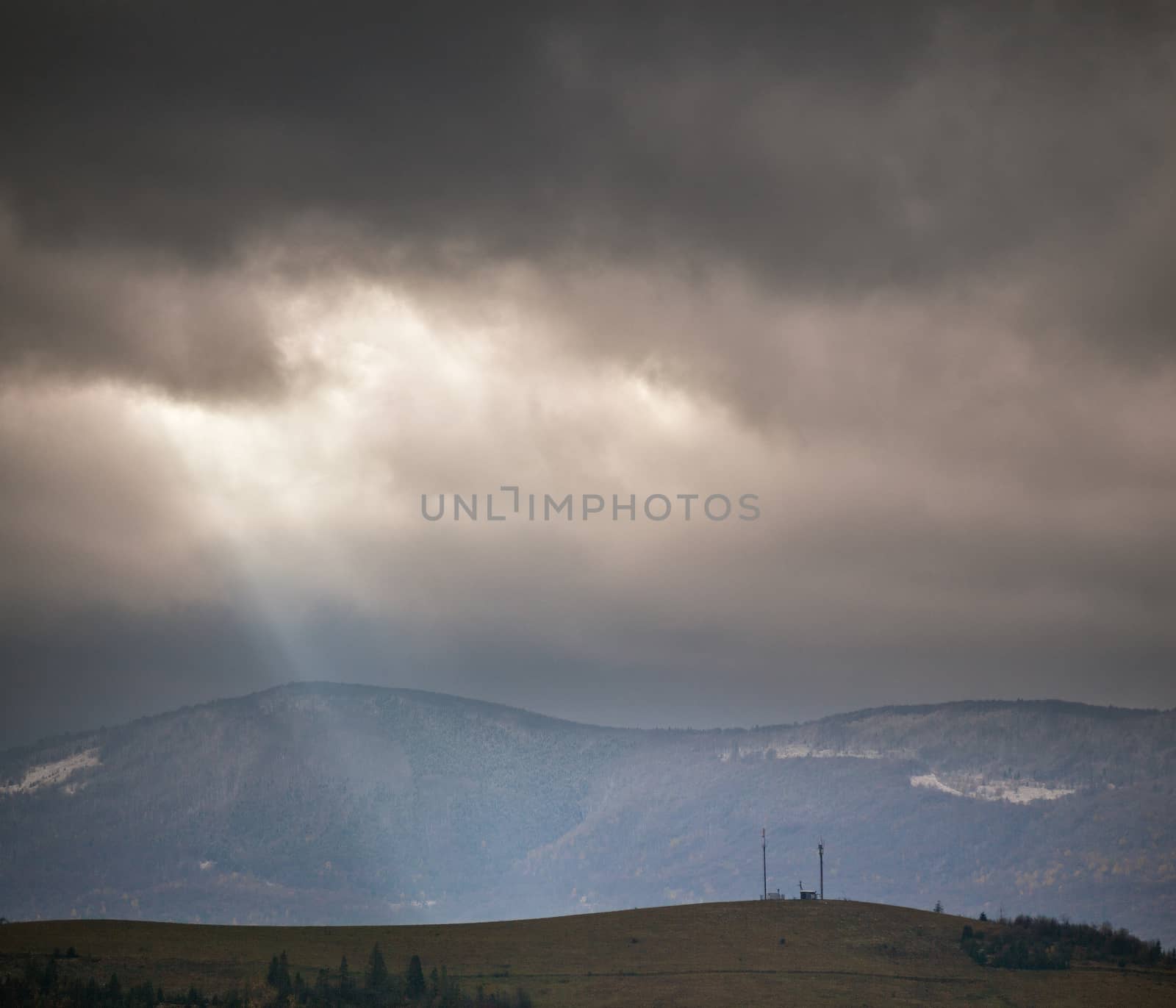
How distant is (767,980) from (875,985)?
1365 cm

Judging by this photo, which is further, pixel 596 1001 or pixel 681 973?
pixel 681 973

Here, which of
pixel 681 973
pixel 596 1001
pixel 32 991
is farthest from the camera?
pixel 681 973

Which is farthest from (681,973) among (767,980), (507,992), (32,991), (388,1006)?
(32,991)

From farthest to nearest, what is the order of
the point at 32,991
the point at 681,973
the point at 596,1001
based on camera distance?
the point at 681,973 → the point at 596,1001 → the point at 32,991

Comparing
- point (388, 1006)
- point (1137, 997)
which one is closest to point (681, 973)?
point (388, 1006)

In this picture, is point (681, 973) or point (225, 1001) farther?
point (681, 973)

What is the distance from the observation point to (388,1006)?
17988cm

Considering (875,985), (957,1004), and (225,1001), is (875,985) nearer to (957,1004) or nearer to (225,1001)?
(957,1004)

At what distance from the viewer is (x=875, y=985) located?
644 feet

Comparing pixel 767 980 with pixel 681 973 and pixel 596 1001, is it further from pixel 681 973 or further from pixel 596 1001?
pixel 596 1001

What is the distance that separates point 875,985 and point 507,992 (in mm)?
46742

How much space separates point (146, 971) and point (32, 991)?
46.6ft

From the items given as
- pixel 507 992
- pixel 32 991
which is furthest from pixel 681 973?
pixel 32 991

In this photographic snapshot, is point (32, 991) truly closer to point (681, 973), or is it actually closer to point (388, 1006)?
point (388, 1006)
